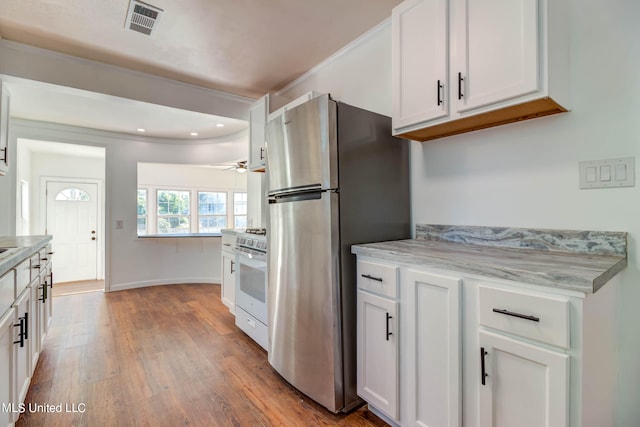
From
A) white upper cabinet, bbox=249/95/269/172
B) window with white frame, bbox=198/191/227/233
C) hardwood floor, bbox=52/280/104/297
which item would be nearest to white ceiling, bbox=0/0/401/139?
white upper cabinet, bbox=249/95/269/172

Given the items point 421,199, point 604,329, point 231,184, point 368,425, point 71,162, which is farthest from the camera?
point 231,184

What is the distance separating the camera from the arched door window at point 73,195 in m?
5.37

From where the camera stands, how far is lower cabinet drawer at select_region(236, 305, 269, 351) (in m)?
2.41

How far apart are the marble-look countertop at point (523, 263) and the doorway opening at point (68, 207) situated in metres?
5.10

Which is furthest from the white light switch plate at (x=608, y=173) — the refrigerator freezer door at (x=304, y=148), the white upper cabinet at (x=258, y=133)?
the white upper cabinet at (x=258, y=133)

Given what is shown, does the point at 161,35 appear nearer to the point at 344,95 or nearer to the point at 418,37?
the point at 344,95

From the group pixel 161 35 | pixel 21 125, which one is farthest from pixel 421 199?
pixel 21 125

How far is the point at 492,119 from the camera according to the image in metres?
1.53

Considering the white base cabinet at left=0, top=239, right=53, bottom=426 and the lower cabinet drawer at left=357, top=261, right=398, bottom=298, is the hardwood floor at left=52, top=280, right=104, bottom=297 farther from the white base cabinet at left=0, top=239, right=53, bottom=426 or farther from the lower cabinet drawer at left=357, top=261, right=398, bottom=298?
the lower cabinet drawer at left=357, top=261, right=398, bottom=298

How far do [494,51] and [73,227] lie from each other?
6.82 m

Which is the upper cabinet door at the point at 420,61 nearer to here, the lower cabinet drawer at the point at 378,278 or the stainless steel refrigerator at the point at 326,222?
the stainless steel refrigerator at the point at 326,222

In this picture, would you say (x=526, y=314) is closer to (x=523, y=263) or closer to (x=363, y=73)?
(x=523, y=263)

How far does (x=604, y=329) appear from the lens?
1096 millimetres

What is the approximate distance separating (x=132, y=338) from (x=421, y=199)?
110 inches
